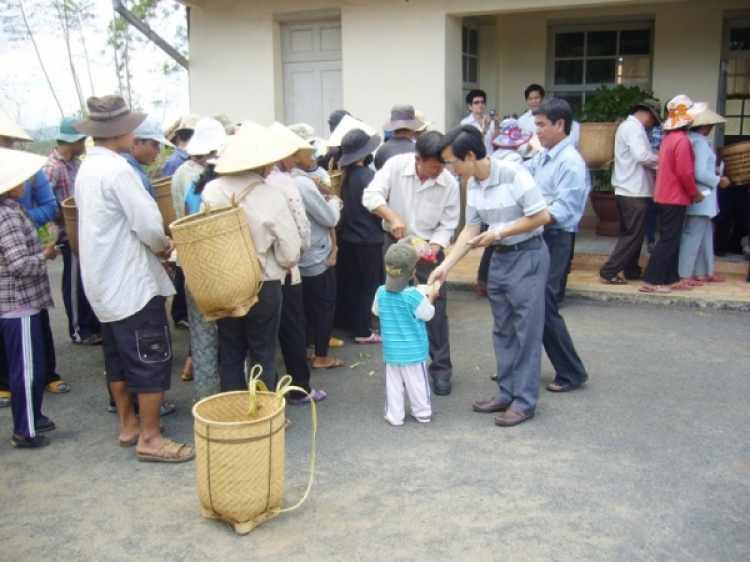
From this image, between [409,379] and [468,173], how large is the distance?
50.0 inches

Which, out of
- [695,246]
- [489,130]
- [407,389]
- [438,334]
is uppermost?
[489,130]

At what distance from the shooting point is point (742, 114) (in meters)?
10.2

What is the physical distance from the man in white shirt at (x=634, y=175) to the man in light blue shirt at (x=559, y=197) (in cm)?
261

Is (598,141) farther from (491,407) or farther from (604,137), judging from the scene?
(491,407)

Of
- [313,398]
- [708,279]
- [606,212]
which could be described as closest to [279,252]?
[313,398]

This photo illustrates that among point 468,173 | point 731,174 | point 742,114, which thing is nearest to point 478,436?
point 468,173

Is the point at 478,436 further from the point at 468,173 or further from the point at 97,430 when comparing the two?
the point at 97,430

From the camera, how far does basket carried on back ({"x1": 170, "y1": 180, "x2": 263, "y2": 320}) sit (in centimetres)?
379

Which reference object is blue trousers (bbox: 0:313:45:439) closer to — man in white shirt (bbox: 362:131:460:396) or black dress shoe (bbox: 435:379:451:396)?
man in white shirt (bbox: 362:131:460:396)

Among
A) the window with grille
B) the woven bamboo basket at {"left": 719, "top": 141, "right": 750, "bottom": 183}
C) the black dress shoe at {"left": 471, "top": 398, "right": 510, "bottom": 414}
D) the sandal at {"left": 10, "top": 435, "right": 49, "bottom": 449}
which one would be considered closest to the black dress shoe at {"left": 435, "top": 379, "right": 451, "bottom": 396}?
the black dress shoe at {"left": 471, "top": 398, "right": 510, "bottom": 414}

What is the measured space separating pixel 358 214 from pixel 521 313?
6.50 ft

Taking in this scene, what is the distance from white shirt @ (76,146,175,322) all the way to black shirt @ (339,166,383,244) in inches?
90.7

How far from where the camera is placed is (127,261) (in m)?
4.06

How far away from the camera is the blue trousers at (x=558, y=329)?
5078 millimetres
